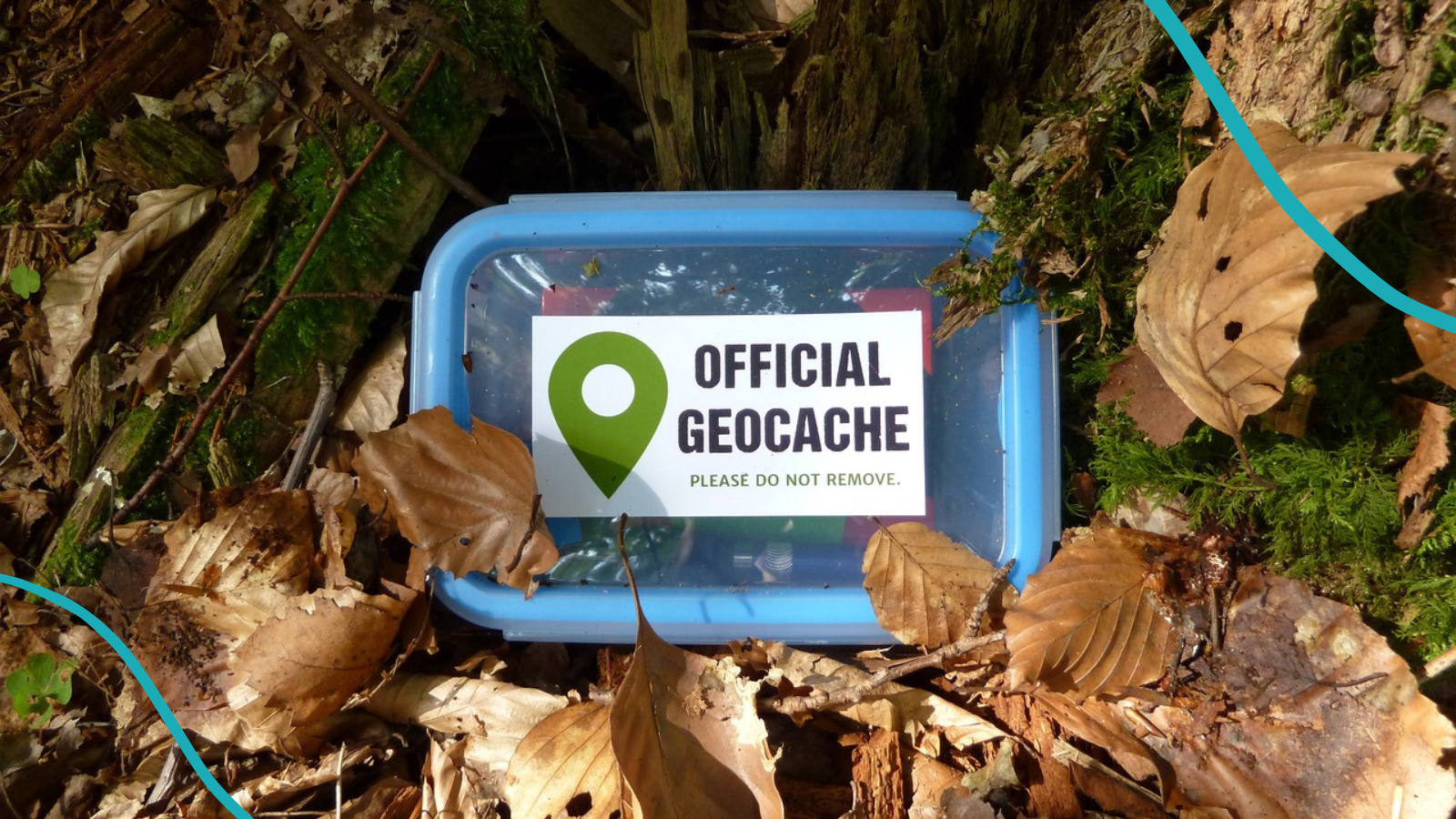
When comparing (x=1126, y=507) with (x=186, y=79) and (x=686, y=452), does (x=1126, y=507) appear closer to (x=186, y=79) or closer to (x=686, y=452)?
(x=686, y=452)

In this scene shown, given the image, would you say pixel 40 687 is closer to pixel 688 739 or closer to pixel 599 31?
pixel 688 739

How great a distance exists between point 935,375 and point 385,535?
1.05 m

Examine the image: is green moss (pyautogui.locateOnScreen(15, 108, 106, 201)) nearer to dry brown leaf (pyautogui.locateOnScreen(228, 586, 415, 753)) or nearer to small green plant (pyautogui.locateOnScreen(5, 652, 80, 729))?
small green plant (pyautogui.locateOnScreen(5, 652, 80, 729))

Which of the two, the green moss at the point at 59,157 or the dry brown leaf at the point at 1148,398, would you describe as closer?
the dry brown leaf at the point at 1148,398

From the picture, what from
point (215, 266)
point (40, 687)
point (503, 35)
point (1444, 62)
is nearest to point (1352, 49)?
point (1444, 62)

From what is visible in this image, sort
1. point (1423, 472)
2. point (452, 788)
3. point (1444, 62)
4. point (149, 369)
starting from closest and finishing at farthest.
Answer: point (1444, 62) < point (1423, 472) < point (452, 788) < point (149, 369)

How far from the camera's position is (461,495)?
140 centimetres

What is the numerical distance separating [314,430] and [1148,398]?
58.4 inches

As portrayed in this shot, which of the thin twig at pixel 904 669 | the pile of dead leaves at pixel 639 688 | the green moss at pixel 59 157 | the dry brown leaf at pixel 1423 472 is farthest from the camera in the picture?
the green moss at pixel 59 157

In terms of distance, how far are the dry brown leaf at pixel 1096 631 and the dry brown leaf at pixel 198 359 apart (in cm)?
150

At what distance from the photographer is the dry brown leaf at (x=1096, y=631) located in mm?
1270

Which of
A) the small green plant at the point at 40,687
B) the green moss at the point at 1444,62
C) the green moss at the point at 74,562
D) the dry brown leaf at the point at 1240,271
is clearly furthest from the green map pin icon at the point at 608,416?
the green moss at the point at 1444,62

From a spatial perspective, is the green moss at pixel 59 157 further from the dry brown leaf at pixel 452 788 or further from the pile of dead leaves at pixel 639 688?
the dry brown leaf at pixel 452 788

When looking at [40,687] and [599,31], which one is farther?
[599,31]
